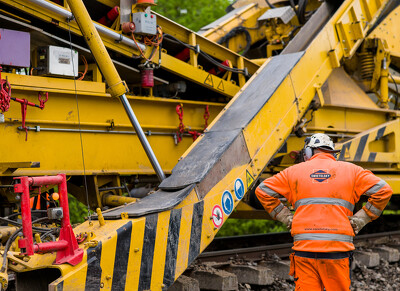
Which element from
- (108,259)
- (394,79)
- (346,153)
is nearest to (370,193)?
(108,259)

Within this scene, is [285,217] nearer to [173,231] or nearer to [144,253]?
[173,231]

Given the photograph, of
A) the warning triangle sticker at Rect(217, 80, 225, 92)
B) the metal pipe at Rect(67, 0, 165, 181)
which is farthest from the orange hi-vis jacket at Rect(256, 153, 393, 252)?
the warning triangle sticker at Rect(217, 80, 225, 92)

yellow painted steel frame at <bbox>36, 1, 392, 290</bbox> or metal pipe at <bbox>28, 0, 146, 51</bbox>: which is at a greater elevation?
metal pipe at <bbox>28, 0, 146, 51</bbox>

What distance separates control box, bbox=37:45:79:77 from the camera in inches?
221

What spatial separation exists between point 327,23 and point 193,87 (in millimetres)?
1730

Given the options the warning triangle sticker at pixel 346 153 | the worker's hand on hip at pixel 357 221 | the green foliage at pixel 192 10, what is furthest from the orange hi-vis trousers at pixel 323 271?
the green foliage at pixel 192 10

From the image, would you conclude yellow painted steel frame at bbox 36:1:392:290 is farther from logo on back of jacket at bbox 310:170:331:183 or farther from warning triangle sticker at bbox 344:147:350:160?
logo on back of jacket at bbox 310:170:331:183

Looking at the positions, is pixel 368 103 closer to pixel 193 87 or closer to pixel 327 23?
pixel 327 23

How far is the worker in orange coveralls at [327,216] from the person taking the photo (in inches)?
163

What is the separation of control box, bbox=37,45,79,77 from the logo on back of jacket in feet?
8.12

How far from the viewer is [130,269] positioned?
443cm

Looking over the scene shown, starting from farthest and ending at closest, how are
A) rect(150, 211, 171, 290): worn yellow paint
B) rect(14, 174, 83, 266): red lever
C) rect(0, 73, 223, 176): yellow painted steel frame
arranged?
rect(0, 73, 223, 176): yellow painted steel frame < rect(150, 211, 171, 290): worn yellow paint < rect(14, 174, 83, 266): red lever

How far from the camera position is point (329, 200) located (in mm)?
4199

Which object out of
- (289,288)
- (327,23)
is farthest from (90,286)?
(327,23)
